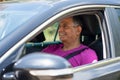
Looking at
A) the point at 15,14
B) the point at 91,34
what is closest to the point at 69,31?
the point at 91,34

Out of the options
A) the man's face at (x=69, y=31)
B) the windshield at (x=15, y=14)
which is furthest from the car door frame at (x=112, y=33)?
the windshield at (x=15, y=14)

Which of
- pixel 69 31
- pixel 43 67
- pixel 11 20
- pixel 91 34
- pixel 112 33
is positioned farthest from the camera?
pixel 91 34

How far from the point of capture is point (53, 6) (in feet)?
11.1

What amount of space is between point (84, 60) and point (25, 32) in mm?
804

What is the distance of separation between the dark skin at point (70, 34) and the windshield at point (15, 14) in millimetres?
502

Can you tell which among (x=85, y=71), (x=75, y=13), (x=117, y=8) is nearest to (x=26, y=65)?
(x=85, y=71)

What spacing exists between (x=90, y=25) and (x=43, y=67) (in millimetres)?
1376

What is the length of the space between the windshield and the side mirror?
430 mm

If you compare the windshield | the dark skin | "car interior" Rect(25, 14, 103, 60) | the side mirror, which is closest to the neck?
the dark skin

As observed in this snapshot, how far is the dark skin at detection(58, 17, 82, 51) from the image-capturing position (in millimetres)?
4004

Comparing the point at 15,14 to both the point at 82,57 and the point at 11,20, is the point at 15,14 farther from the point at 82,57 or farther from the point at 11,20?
the point at 82,57

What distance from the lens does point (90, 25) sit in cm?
405

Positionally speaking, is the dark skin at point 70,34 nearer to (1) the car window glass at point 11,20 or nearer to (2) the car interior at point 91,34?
(2) the car interior at point 91,34

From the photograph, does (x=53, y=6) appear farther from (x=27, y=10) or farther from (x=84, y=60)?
(x=84, y=60)
